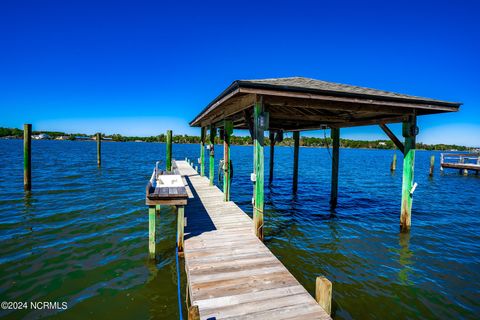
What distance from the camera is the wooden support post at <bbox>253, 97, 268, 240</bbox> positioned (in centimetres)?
657

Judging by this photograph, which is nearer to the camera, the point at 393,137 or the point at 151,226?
the point at 151,226

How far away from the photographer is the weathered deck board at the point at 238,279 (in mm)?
3891

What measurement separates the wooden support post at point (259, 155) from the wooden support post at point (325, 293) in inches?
126

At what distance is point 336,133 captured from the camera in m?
12.1

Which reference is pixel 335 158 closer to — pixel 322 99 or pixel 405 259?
pixel 405 259

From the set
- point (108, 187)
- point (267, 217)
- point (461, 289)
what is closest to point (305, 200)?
point (267, 217)

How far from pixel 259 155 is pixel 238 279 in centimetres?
318

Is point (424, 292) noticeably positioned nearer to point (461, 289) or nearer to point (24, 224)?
point (461, 289)

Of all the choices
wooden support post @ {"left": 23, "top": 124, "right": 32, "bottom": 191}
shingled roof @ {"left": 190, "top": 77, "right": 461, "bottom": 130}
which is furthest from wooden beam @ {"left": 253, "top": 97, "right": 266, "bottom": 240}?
wooden support post @ {"left": 23, "top": 124, "right": 32, "bottom": 191}

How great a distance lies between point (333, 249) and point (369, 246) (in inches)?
53.4

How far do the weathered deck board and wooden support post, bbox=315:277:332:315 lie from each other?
103 millimetres

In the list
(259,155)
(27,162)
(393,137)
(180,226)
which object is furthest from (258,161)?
(27,162)

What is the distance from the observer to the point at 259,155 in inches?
267

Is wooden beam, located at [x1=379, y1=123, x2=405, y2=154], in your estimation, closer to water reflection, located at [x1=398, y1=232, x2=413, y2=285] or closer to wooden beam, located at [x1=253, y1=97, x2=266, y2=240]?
water reflection, located at [x1=398, y1=232, x2=413, y2=285]
